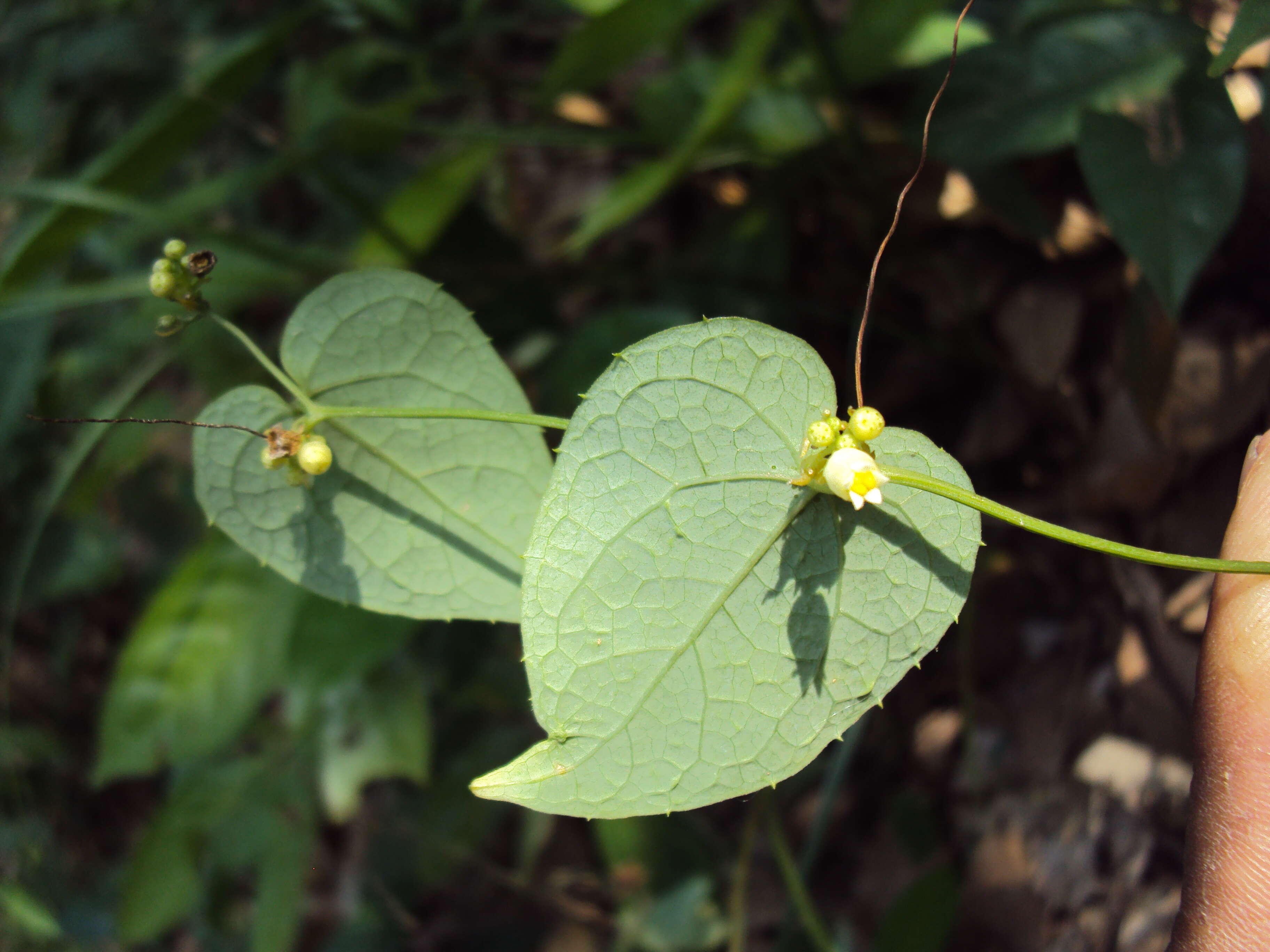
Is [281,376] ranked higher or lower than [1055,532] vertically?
higher

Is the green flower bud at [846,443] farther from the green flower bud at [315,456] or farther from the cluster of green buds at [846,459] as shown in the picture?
the green flower bud at [315,456]

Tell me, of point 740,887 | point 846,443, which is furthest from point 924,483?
point 740,887

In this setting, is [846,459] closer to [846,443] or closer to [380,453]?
[846,443]

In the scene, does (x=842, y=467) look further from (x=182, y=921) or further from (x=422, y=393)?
(x=182, y=921)

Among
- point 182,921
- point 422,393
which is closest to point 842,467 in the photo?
point 422,393

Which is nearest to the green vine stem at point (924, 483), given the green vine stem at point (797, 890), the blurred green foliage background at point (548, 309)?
the blurred green foliage background at point (548, 309)

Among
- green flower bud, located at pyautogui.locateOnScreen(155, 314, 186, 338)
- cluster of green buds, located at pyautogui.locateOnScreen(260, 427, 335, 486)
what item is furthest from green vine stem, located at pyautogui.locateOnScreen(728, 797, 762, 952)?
green flower bud, located at pyautogui.locateOnScreen(155, 314, 186, 338)

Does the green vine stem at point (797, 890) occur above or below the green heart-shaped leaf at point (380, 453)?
below

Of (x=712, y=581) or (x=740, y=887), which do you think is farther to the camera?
(x=740, y=887)
